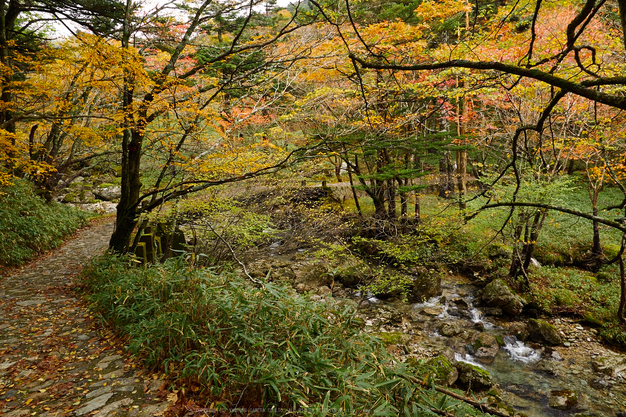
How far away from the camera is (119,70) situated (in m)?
5.47

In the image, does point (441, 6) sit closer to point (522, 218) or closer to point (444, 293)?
point (522, 218)

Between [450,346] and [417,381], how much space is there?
4984 millimetres

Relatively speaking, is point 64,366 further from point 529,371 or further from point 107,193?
point 107,193

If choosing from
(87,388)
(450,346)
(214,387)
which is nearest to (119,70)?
(87,388)

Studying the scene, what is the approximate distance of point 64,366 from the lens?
3.35m

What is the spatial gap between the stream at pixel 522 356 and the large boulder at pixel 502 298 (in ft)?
0.98

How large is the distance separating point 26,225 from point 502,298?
1323 centimetres

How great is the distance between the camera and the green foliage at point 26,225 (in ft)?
25.5

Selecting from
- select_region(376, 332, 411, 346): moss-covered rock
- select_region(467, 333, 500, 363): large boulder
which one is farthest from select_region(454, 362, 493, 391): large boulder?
select_region(376, 332, 411, 346): moss-covered rock

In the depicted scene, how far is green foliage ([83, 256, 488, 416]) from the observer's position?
2.42 m

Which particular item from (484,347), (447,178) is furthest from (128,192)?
(447,178)

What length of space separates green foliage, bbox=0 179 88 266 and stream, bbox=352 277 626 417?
28.9 feet

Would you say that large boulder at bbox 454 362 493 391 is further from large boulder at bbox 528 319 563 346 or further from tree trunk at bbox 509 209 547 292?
tree trunk at bbox 509 209 547 292

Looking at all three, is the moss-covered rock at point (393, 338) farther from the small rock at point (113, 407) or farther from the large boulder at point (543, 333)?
the small rock at point (113, 407)
